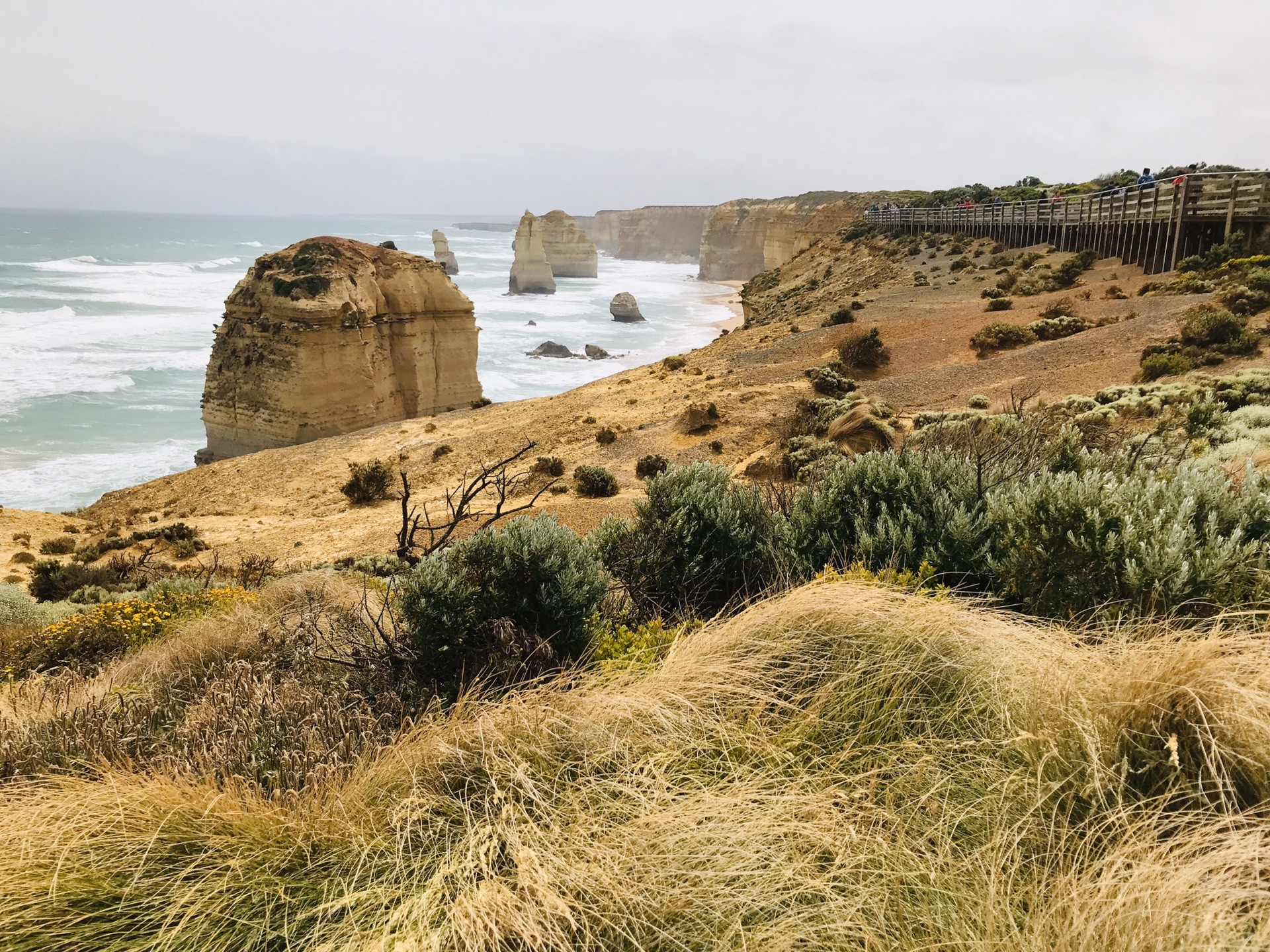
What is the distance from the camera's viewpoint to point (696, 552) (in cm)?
535

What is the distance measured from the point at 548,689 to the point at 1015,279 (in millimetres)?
29001

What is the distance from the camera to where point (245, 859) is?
2430 mm

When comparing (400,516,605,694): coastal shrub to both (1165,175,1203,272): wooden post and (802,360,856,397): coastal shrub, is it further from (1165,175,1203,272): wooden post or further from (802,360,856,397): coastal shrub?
(1165,175,1203,272): wooden post

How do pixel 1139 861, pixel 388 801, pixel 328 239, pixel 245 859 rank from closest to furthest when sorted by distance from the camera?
pixel 1139 861, pixel 245 859, pixel 388 801, pixel 328 239

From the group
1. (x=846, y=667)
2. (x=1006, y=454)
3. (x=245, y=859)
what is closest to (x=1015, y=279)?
(x=1006, y=454)

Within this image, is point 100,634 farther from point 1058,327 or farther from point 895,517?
point 1058,327

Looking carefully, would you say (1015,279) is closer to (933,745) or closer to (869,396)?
(869,396)

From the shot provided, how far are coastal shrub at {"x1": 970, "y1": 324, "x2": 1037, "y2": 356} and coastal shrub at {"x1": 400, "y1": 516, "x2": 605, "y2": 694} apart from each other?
60.8ft

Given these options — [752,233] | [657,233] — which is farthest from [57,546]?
[657,233]

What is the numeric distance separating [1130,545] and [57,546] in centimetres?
1926

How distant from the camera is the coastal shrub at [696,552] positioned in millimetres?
5133

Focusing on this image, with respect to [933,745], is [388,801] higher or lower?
lower

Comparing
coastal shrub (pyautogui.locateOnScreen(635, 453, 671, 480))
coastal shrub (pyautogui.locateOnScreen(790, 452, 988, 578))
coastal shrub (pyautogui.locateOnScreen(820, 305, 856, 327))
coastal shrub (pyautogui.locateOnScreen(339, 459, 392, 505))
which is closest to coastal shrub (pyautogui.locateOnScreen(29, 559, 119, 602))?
coastal shrub (pyautogui.locateOnScreen(339, 459, 392, 505))

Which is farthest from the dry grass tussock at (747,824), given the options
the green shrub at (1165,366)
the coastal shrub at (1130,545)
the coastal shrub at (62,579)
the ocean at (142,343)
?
the ocean at (142,343)
